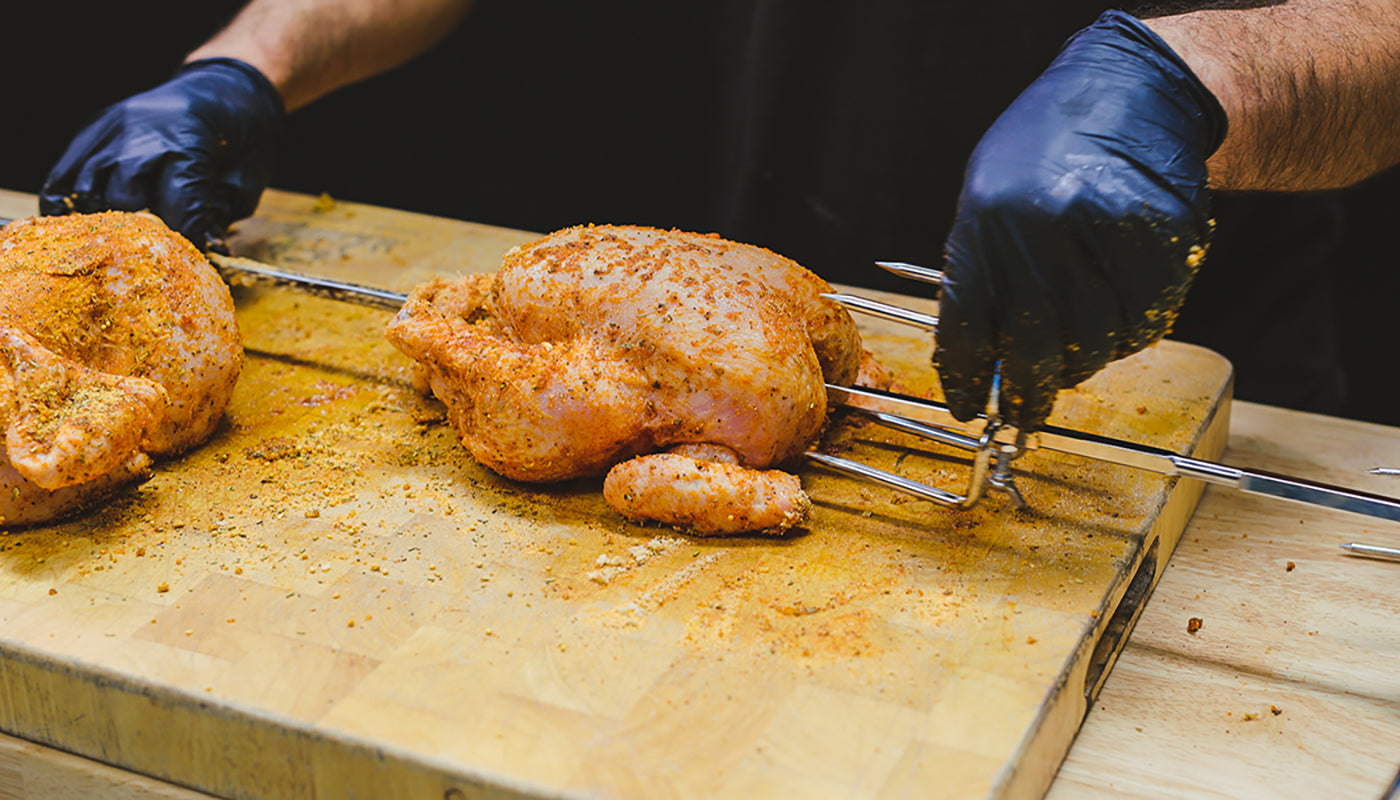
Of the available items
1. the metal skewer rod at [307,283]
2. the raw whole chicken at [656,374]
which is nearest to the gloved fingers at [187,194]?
the metal skewer rod at [307,283]

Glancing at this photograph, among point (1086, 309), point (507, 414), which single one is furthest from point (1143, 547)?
point (507, 414)

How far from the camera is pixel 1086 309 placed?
5.73 ft

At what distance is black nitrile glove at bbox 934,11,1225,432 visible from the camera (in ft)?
5.53

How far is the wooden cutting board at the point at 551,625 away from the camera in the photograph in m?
1.49

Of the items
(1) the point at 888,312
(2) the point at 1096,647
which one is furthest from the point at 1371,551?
(1) the point at 888,312

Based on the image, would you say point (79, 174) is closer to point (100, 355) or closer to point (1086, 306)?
point (100, 355)

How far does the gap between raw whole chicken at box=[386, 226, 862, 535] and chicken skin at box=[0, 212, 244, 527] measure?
0.48 m

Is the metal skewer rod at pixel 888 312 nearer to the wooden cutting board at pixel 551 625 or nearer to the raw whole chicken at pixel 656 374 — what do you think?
the raw whole chicken at pixel 656 374

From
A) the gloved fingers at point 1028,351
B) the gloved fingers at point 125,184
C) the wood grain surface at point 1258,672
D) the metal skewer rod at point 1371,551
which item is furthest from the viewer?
the gloved fingers at point 125,184

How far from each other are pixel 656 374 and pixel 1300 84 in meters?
1.47

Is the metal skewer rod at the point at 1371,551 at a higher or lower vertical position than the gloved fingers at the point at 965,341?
lower

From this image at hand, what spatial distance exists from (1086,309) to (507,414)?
3.60 ft

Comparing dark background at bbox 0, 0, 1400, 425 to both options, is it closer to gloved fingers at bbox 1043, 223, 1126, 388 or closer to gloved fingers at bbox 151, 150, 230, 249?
gloved fingers at bbox 151, 150, 230, 249

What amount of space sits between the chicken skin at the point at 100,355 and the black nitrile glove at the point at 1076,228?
5.11 ft
